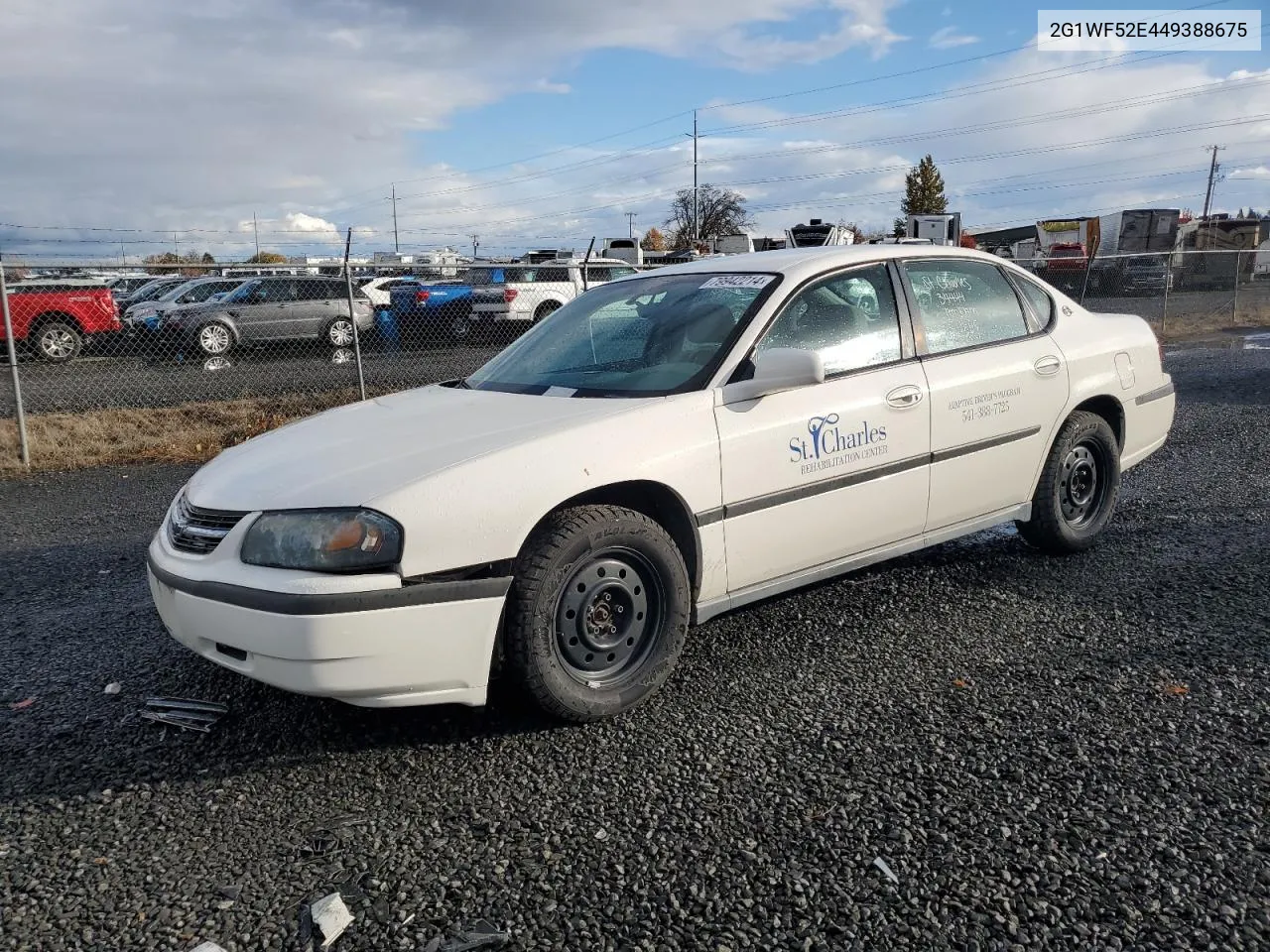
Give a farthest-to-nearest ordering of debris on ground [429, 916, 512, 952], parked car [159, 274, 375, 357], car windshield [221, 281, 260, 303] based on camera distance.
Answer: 1. car windshield [221, 281, 260, 303]
2. parked car [159, 274, 375, 357]
3. debris on ground [429, 916, 512, 952]

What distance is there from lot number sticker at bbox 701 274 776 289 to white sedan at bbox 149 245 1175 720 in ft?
0.06

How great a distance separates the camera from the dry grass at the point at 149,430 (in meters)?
8.77

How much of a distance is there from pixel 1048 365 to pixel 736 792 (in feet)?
9.35

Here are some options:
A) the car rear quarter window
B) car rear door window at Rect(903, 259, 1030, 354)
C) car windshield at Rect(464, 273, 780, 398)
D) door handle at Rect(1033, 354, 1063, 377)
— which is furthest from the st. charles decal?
the car rear quarter window

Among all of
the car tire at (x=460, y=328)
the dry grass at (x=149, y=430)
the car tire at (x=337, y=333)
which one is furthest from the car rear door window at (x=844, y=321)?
the car tire at (x=337, y=333)

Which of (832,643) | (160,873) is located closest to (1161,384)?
(832,643)

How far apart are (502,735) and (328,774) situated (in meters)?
0.57

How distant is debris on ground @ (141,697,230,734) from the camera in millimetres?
3457

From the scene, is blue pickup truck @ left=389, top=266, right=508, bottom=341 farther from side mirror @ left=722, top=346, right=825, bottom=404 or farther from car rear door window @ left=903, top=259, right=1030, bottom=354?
side mirror @ left=722, top=346, right=825, bottom=404

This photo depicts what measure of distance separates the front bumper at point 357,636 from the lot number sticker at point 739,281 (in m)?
1.76

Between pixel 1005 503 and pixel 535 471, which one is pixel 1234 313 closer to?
pixel 1005 503

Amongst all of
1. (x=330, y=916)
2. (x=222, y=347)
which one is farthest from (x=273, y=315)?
(x=330, y=916)

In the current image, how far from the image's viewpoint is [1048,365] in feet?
15.5

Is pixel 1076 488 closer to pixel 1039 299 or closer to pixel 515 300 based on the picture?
pixel 1039 299
